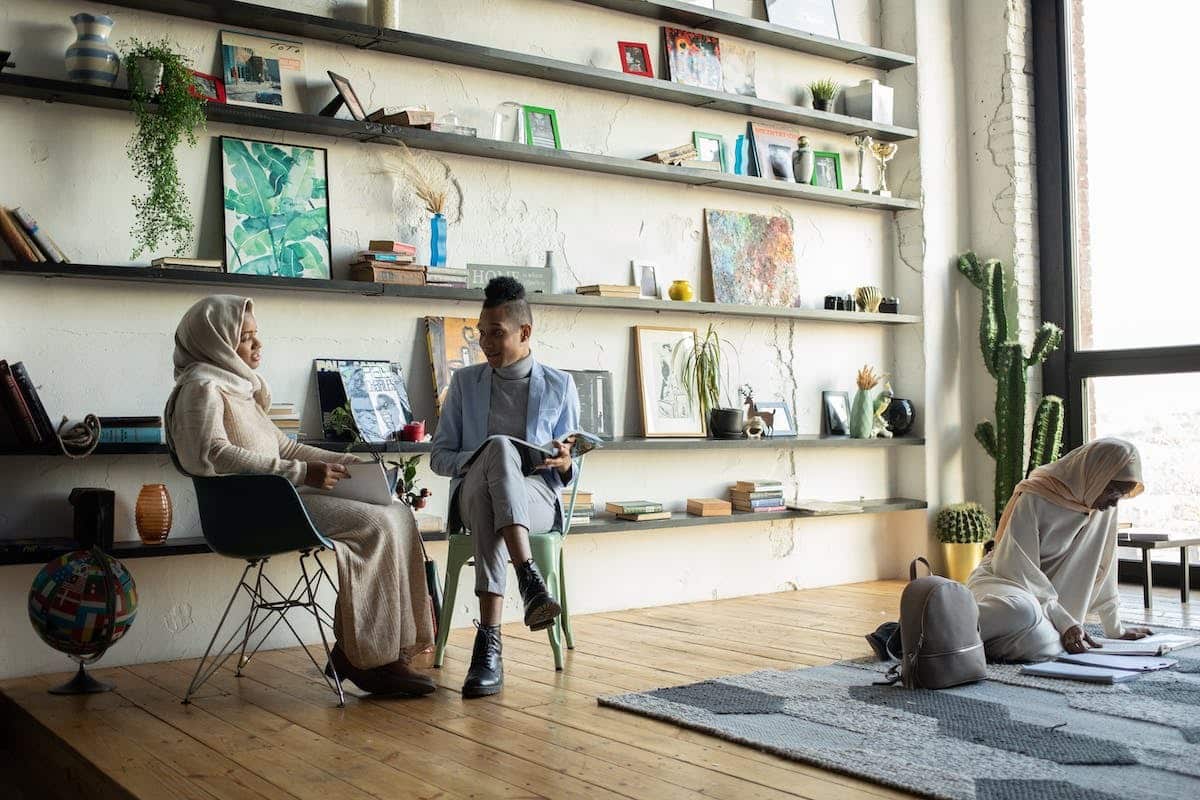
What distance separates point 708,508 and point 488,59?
213 cm

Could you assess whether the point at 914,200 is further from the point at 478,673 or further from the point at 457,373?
the point at 478,673

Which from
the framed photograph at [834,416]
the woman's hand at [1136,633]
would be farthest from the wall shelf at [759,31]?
the woman's hand at [1136,633]

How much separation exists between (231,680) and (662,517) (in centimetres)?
200

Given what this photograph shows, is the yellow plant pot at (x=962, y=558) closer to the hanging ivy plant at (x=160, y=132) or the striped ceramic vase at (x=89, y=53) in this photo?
the hanging ivy plant at (x=160, y=132)

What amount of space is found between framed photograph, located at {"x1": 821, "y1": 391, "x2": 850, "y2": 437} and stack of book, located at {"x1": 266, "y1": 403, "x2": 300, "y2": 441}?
2830 mm

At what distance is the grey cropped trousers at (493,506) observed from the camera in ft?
11.6

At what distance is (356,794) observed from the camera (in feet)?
8.06

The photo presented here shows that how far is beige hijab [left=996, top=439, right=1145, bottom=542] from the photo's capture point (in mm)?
3777

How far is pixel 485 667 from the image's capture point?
3436mm

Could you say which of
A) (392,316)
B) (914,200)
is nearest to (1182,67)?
(914,200)

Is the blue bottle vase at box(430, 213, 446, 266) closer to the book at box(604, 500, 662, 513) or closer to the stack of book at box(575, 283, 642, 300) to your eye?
the stack of book at box(575, 283, 642, 300)

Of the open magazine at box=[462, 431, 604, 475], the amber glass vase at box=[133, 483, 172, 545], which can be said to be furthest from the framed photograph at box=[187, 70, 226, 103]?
the open magazine at box=[462, 431, 604, 475]

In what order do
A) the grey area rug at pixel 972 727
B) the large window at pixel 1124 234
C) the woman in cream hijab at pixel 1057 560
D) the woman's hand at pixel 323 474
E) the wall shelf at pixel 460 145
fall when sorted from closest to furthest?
the grey area rug at pixel 972 727
the woman's hand at pixel 323 474
the woman in cream hijab at pixel 1057 560
the wall shelf at pixel 460 145
the large window at pixel 1124 234

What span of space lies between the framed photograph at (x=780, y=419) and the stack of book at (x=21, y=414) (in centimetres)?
316
